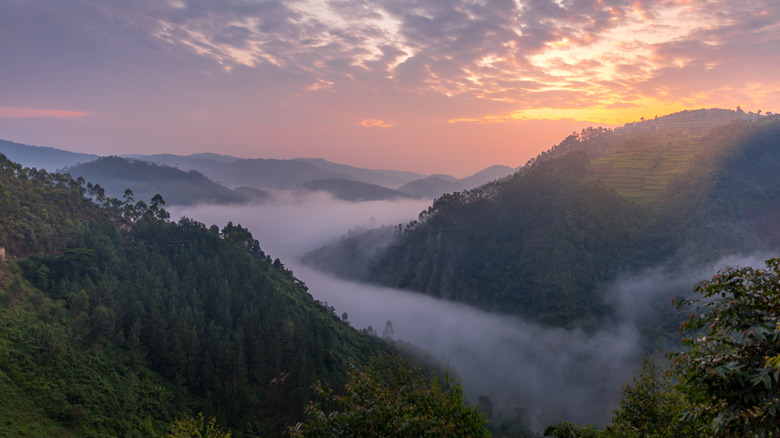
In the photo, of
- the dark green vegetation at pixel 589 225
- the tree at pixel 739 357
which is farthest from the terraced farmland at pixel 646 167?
the tree at pixel 739 357

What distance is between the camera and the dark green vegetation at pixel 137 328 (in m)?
38.5

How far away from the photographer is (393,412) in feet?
42.9

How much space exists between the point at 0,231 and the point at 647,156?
204 meters

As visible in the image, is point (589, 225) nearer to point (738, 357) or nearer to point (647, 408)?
point (647, 408)

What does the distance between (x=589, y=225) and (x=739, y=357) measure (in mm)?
137063

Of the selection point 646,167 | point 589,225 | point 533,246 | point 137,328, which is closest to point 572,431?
point 137,328

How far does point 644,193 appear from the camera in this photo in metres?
148

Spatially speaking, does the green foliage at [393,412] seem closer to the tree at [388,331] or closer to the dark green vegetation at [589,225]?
the dark green vegetation at [589,225]

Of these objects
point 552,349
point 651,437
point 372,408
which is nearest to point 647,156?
point 552,349

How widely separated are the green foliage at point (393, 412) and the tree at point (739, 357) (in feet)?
24.1

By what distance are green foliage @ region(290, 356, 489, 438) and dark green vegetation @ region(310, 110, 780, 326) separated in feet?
359

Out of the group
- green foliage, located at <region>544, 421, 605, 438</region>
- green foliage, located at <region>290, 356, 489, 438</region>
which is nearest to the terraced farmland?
green foliage, located at <region>544, 421, 605, 438</region>

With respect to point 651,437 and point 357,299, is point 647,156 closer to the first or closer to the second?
point 357,299

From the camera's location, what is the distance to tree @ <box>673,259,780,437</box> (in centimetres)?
859
